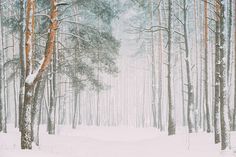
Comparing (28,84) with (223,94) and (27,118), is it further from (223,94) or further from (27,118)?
(223,94)

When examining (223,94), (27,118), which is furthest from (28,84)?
(223,94)

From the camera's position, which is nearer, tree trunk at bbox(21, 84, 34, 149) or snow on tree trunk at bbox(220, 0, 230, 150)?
tree trunk at bbox(21, 84, 34, 149)

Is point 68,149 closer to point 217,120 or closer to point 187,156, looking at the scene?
point 187,156

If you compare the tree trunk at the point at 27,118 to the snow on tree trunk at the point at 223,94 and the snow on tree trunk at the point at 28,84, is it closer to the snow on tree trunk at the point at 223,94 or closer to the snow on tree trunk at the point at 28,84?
the snow on tree trunk at the point at 28,84

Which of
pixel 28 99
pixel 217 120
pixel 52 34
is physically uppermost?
pixel 52 34

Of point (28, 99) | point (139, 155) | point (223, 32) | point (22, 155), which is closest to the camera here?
point (22, 155)

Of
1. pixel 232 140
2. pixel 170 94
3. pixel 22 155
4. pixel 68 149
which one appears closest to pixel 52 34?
pixel 22 155

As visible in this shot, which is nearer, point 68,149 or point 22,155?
point 22,155

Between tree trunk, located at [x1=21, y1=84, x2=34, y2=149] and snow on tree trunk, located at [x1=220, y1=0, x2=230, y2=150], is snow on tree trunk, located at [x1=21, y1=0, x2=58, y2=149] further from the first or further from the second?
snow on tree trunk, located at [x1=220, y1=0, x2=230, y2=150]

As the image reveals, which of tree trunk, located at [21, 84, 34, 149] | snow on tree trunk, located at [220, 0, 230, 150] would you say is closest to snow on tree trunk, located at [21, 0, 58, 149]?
tree trunk, located at [21, 84, 34, 149]

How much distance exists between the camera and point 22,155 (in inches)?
313

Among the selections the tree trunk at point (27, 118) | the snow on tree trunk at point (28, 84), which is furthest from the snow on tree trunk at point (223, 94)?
the tree trunk at point (27, 118)

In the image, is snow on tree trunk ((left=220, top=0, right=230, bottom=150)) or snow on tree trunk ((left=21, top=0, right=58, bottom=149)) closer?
snow on tree trunk ((left=21, top=0, right=58, bottom=149))

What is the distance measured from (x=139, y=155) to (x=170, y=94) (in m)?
5.78
